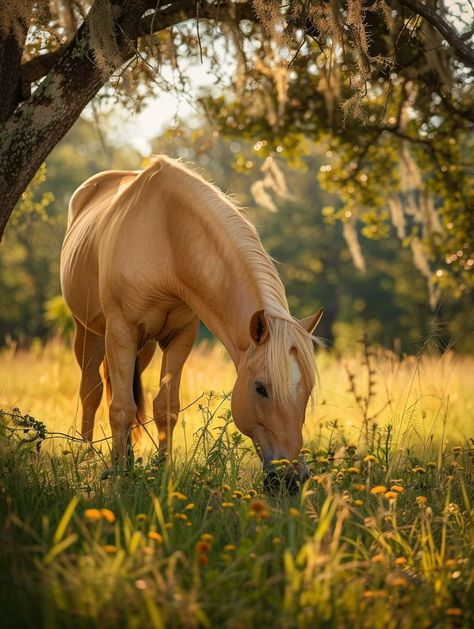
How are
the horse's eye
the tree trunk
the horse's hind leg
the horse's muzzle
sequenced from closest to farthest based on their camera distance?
the horse's muzzle, the horse's eye, the tree trunk, the horse's hind leg

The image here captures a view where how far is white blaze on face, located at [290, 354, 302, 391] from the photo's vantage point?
142 inches

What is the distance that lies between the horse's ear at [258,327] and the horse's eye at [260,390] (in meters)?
0.22

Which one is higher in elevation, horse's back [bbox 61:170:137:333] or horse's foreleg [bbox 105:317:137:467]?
horse's back [bbox 61:170:137:333]

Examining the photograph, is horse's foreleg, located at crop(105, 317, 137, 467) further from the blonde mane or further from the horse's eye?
the horse's eye

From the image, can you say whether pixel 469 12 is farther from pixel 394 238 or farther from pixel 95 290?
pixel 394 238

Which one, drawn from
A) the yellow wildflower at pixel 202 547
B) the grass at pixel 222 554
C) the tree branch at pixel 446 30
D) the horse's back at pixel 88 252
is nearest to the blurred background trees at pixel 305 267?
the horse's back at pixel 88 252

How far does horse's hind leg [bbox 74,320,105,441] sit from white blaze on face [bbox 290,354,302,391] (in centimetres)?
248

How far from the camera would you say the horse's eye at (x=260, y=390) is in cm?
376

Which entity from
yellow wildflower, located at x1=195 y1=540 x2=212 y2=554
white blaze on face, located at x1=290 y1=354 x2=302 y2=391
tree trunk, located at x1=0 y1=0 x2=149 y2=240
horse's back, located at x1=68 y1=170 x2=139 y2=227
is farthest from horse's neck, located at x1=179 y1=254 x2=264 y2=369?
horse's back, located at x1=68 y1=170 x2=139 y2=227

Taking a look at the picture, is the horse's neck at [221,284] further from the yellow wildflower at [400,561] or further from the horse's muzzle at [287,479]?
the yellow wildflower at [400,561]

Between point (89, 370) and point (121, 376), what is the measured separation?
138 cm

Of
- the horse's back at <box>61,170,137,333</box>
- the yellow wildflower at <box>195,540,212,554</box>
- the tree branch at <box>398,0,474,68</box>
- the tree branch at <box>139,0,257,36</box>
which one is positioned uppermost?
the tree branch at <box>139,0,257,36</box>

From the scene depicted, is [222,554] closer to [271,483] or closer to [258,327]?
[271,483]

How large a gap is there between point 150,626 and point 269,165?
5327 millimetres
